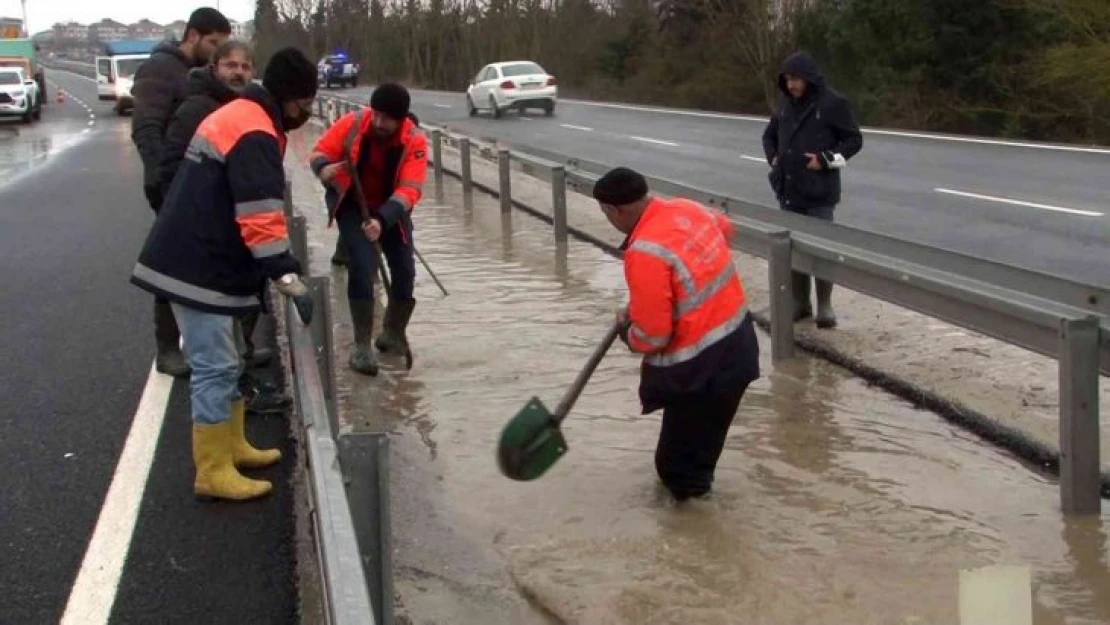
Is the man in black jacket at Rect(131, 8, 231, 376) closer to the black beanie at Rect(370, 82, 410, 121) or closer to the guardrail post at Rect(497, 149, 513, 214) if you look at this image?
the black beanie at Rect(370, 82, 410, 121)

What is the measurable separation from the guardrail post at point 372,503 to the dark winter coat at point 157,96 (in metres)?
4.33

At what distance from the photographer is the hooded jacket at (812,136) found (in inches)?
332

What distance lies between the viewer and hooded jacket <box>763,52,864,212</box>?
332 inches

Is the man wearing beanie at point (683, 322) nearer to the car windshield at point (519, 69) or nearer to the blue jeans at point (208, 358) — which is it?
the blue jeans at point (208, 358)

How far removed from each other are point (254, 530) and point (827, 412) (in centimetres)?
283

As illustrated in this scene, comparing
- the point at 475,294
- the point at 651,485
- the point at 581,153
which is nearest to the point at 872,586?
the point at 651,485

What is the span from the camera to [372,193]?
7.64 metres

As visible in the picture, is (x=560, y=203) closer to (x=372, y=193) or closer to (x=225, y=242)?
(x=372, y=193)

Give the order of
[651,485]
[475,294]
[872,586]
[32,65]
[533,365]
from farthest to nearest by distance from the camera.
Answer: [32,65] < [475,294] < [533,365] < [651,485] < [872,586]

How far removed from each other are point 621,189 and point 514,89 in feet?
112

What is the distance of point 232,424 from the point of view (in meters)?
5.93

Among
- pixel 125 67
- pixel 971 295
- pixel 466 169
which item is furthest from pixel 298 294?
pixel 125 67

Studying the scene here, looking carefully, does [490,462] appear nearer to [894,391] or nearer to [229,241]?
[229,241]

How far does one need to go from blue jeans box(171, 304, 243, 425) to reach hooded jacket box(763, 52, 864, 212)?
420 cm
